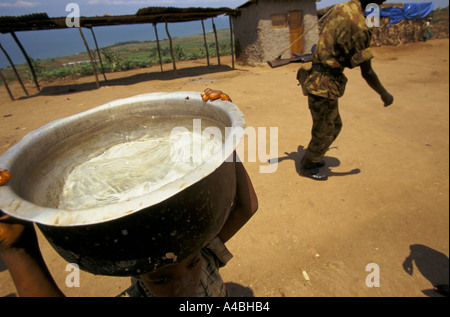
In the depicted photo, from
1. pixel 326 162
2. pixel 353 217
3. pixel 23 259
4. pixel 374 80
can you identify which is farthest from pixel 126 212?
pixel 326 162

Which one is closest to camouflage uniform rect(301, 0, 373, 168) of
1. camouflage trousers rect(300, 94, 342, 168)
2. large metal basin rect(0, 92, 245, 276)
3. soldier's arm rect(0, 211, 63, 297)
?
camouflage trousers rect(300, 94, 342, 168)

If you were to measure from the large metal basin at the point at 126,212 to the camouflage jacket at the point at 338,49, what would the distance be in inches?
89.4

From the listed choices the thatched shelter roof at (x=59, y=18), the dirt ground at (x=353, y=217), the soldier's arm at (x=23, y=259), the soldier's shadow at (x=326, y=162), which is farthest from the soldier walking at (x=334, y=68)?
the thatched shelter roof at (x=59, y=18)

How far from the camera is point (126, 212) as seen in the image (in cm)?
49

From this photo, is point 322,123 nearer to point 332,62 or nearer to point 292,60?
point 332,62

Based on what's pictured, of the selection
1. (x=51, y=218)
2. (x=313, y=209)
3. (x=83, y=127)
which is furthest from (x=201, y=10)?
(x=51, y=218)

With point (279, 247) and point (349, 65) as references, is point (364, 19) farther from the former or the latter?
point (279, 247)

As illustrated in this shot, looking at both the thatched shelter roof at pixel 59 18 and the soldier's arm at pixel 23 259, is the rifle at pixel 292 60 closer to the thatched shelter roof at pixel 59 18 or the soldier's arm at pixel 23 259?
the thatched shelter roof at pixel 59 18

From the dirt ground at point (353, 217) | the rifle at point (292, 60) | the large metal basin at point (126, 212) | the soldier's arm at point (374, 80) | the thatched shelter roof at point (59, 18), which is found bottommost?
the dirt ground at point (353, 217)

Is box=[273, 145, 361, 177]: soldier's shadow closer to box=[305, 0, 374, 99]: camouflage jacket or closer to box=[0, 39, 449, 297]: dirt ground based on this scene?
box=[0, 39, 449, 297]: dirt ground

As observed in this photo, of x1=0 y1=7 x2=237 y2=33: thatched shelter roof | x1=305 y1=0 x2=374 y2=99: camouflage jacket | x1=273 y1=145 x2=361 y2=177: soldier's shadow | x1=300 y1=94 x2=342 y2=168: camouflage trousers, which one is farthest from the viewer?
x1=0 y1=7 x2=237 y2=33: thatched shelter roof

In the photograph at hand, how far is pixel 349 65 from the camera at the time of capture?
2.63 metres

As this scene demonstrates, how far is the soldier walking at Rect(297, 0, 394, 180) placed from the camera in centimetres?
244

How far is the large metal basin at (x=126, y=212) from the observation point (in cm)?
52
